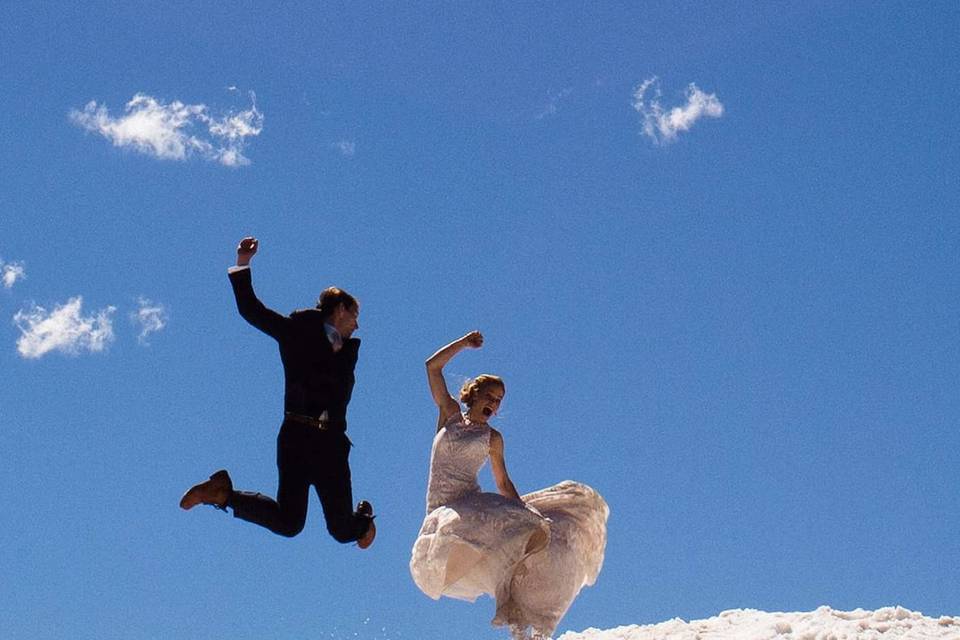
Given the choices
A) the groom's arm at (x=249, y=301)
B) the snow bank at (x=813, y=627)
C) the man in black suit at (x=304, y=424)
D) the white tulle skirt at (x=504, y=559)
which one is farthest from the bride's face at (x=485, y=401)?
the snow bank at (x=813, y=627)

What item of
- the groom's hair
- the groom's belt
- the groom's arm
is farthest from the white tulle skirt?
the groom's arm

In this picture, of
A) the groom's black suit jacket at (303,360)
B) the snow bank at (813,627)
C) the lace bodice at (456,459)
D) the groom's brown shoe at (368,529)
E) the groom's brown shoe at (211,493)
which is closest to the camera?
the groom's brown shoe at (211,493)

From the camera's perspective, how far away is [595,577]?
35.9 feet

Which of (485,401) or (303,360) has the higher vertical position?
(485,401)

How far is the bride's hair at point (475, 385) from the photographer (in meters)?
10.4

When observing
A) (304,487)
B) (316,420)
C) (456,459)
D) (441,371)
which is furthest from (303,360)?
(456,459)

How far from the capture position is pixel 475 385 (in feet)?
34.3

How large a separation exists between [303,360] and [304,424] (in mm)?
493

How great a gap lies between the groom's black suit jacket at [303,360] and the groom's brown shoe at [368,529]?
68 cm

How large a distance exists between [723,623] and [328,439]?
14.2 ft

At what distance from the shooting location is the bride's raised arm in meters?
10.4

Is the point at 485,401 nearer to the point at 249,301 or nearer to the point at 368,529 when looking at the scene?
the point at 368,529

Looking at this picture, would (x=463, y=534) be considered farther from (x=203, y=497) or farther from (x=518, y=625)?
(x=203, y=497)

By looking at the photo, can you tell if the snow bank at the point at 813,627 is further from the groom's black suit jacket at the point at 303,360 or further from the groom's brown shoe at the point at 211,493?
the groom's brown shoe at the point at 211,493
